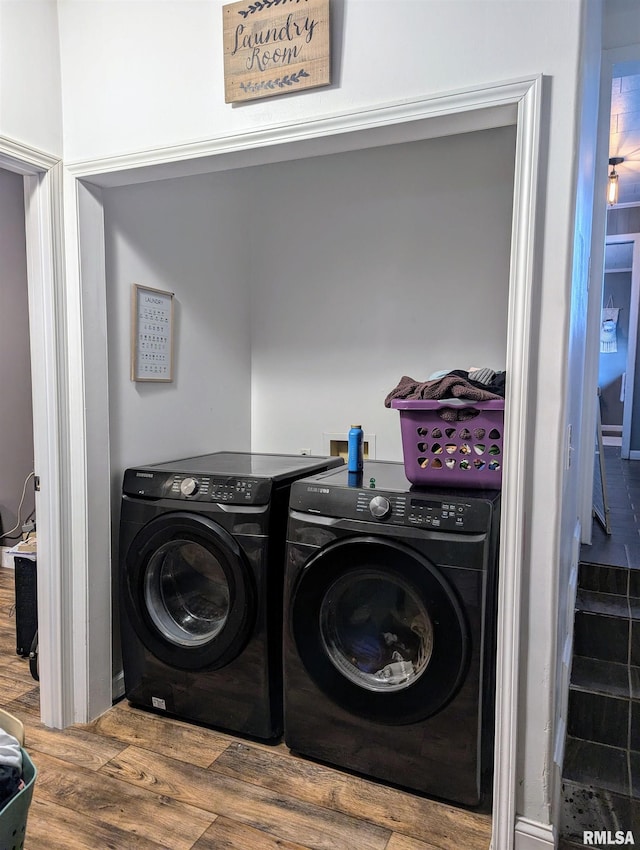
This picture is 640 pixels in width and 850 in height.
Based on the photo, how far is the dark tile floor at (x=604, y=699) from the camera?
171 cm

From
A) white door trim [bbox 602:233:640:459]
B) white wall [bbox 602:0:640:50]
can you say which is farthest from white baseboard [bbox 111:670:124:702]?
white door trim [bbox 602:233:640:459]

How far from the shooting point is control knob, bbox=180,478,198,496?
6.83 feet

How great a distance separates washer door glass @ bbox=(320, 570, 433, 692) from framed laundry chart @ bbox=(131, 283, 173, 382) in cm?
115

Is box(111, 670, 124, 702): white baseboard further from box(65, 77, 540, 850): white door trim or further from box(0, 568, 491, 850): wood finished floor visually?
box(65, 77, 540, 850): white door trim

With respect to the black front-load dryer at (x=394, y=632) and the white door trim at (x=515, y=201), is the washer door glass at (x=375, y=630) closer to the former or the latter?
the black front-load dryer at (x=394, y=632)

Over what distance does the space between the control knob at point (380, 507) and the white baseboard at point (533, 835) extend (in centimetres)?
85

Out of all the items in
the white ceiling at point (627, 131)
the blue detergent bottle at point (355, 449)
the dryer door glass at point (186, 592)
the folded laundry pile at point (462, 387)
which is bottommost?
the dryer door glass at point (186, 592)

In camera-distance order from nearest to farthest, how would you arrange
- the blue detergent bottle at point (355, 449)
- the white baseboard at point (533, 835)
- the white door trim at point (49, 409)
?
1. the white baseboard at point (533, 835)
2. the white door trim at point (49, 409)
3. the blue detergent bottle at point (355, 449)

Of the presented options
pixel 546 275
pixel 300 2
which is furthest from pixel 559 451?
pixel 300 2

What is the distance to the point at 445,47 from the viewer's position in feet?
4.73

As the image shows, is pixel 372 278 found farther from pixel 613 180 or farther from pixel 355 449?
pixel 613 180

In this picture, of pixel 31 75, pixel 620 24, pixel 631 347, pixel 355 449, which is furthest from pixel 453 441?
pixel 631 347

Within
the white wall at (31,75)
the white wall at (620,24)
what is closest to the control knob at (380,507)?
the white wall at (31,75)

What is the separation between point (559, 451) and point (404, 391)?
23.4 inches
